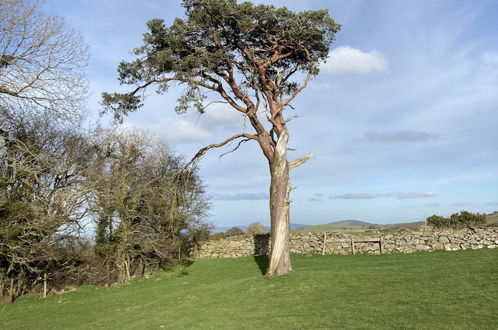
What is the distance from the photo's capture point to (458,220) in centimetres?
2664

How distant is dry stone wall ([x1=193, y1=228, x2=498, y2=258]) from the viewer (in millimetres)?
21109

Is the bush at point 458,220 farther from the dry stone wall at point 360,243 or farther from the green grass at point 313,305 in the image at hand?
the green grass at point 313,305

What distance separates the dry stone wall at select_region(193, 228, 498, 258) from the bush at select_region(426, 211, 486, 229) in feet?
8.37

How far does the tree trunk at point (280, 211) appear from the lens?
15250 millimetres

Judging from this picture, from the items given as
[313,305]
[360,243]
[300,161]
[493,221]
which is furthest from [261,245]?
[493,221]

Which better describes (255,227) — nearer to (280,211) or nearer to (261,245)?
(261,245)

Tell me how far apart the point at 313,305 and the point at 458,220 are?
20.7 metres

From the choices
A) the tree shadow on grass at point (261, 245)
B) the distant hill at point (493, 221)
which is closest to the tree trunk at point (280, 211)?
the tree shadow on grass at point (261, 245)

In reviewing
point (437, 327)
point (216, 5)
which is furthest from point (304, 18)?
point (437, 327)

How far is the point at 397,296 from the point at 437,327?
8.90ft

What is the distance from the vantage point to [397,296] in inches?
395

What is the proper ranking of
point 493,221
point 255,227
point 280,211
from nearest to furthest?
point 280,211 < point 493,221 < point 255,227

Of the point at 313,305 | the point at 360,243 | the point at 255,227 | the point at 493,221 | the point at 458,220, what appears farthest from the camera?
the point at 255,227

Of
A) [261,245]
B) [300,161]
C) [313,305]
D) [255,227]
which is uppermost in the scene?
[300,161]
